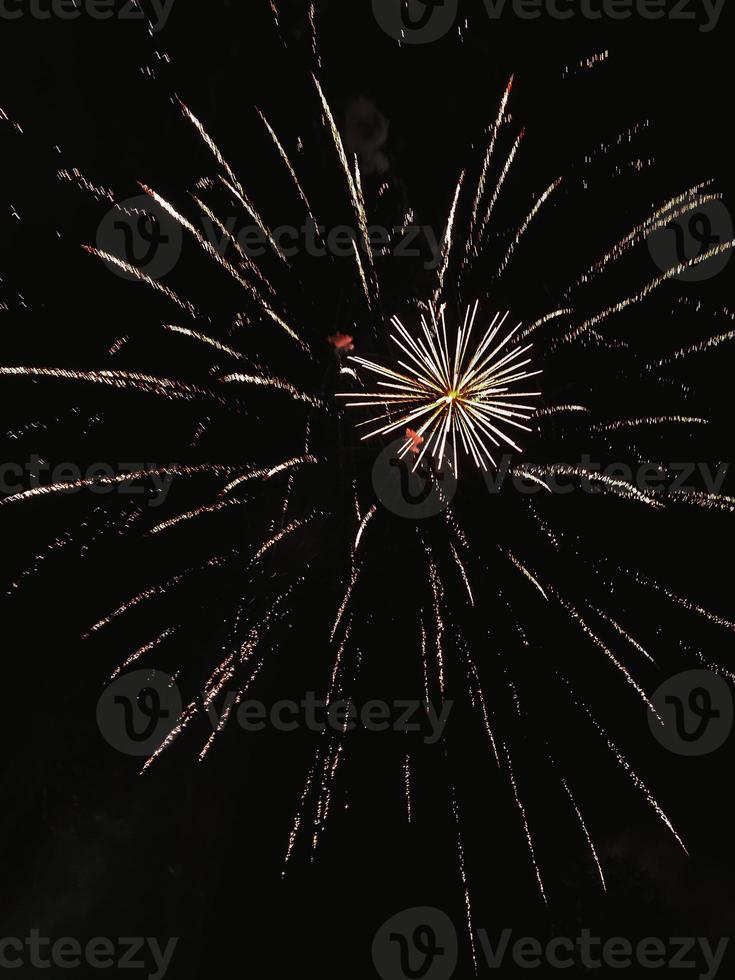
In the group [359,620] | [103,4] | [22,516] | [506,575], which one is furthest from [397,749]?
[103,4]

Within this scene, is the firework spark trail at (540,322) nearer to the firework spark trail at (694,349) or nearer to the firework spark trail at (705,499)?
the firework spark trail at (694,349)

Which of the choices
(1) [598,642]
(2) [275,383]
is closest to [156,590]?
(2) [275,383]

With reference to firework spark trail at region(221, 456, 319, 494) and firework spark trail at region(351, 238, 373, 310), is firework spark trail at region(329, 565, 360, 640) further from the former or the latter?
firework spark trail at region(351, 238, 373, 310)

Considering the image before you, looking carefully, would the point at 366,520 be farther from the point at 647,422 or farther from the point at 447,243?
the point at 647,422

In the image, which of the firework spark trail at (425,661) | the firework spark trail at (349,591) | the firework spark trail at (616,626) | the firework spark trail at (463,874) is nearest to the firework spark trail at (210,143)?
the firework spark trail at (349,591)

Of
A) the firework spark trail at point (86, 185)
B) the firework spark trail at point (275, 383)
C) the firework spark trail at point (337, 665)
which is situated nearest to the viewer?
the firework spark trail at point (86, 185)
